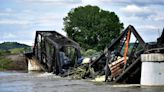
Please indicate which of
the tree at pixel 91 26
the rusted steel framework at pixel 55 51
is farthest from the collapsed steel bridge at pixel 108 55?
the tree at pixel 91 26

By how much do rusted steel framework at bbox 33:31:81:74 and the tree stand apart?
51290 millimetres

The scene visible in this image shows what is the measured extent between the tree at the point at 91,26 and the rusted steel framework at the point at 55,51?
51.3 m

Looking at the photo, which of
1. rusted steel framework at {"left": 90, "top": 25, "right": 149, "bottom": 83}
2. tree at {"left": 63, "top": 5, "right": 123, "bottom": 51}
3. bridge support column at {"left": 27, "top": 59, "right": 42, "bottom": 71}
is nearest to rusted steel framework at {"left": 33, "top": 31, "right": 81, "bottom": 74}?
bridge support column at {"left": 27, "top": 59, "right": 42, "bottom": 71}

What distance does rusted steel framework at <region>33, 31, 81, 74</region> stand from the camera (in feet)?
201

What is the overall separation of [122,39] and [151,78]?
27.3ft

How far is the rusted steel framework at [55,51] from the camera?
6116 centimetres

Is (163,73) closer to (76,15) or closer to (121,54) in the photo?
(121,54)

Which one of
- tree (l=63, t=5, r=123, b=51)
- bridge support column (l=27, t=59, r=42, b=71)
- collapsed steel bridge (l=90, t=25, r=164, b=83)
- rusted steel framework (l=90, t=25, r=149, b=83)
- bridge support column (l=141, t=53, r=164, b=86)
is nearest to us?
bridge support column (l=141, t=53, r=164, b=86)

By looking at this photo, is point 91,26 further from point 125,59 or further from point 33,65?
point 125,59

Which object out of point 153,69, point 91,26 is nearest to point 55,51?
point 153,69

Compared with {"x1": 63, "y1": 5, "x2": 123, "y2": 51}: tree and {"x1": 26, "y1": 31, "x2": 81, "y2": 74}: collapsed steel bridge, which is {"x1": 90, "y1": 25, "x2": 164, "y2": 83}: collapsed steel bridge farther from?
{"x1": 63, "y1": 5, "x2": 123, "y2": 51}: tree

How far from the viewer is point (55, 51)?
2430 inches

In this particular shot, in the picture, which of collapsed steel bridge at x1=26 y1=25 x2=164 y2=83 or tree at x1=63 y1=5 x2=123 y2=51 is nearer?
collapsed steel bridge at x1=26 y1=25 x2=164 y2=83

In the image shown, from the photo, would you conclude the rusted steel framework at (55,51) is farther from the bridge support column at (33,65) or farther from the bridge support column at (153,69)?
the bridge support column at (153,69)
